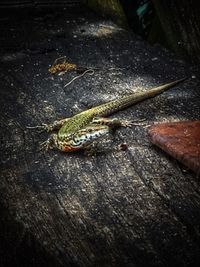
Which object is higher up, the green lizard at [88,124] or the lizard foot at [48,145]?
the green lizard at [88,124]

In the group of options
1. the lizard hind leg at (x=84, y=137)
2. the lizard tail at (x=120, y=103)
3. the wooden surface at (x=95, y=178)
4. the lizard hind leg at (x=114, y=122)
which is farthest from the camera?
the lizard tail at (x=120, y=103)

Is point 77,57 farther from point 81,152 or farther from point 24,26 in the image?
point 81,152

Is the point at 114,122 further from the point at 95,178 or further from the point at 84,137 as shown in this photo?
the point at 95,178

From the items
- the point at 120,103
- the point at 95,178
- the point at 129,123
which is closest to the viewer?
the point at 95,178

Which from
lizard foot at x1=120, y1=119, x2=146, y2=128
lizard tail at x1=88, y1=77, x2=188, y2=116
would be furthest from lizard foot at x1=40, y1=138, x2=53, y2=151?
lizard foot at x1=120, y1=119, x2=146, y2=128

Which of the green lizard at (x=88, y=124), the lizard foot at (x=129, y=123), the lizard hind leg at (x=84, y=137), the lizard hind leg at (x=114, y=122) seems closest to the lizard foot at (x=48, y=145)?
Answer: the green lizard at (x=88, y=124)

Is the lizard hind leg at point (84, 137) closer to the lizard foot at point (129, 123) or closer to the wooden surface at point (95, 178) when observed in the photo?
the wooden surface at point (95, 178)

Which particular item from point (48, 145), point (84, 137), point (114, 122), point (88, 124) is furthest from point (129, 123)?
point (48, 145)
